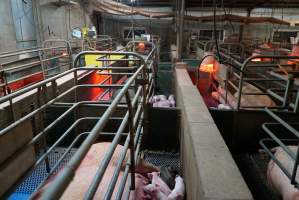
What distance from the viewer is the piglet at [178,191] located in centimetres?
215

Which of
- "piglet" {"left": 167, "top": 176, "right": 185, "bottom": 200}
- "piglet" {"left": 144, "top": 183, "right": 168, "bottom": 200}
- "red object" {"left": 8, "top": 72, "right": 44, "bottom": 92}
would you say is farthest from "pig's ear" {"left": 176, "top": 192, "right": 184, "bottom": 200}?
"red object" {"left": 8, "top": 72, "right": 44, "bottom": 92}

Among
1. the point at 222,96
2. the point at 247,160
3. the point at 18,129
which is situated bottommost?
the point at 247,160

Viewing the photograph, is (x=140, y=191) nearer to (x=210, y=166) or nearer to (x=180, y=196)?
(x=180, y=196)

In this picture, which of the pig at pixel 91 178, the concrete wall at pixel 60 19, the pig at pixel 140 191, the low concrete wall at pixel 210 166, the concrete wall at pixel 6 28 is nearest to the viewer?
the low concrete wall at pixel 210 166

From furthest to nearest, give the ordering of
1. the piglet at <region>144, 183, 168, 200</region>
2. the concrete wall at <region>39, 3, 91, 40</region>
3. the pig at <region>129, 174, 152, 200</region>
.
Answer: the concrete wall at <region>39, 3, 91, 40</region> < the piglet at <region>144, 183, 168, 200</region> < the pig at <region>129, 174, 152, 200</region>

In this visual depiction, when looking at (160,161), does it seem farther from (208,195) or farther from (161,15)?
(161,15)

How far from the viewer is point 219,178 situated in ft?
4.99

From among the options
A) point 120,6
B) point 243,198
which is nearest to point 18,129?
point 243,198

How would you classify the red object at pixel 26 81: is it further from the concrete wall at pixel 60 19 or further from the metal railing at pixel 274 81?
the metal railing at pixel 274 81

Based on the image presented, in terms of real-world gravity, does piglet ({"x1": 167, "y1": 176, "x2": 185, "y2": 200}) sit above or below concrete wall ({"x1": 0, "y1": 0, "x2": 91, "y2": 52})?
below

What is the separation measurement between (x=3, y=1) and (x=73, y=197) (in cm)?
647

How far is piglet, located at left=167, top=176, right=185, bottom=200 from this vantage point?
215 centimetres

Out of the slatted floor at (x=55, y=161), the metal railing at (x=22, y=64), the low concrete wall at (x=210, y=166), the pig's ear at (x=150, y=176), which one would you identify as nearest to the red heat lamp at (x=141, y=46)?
the metal railing at (x=22, y=64)

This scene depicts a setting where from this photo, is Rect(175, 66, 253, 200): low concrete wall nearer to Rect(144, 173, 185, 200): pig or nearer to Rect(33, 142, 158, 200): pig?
Rect(144, 173, 185, 200): pig
